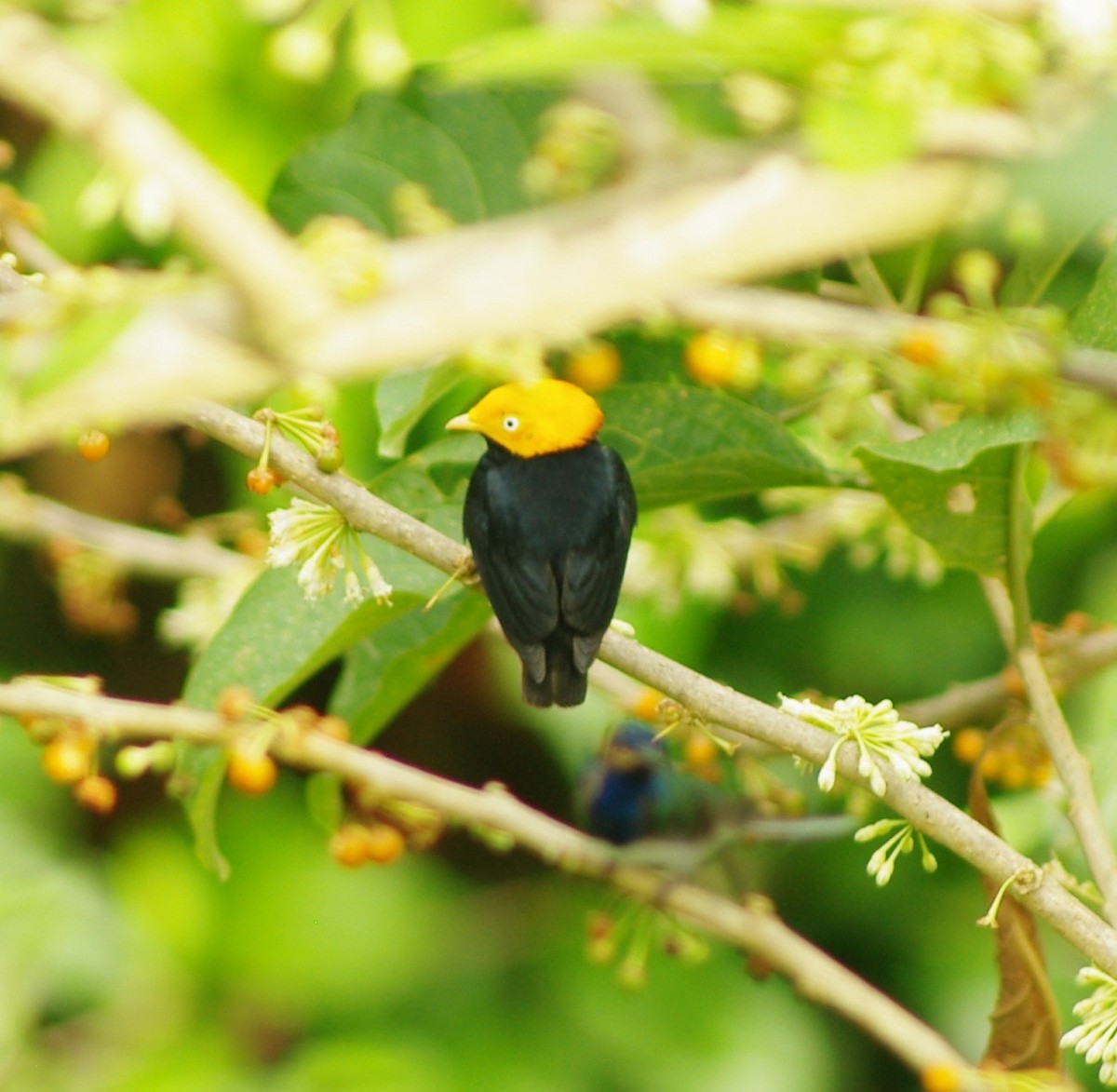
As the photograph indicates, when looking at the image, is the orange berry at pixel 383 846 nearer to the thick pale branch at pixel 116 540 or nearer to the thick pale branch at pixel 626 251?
the thick pale branch at pixel 116 540

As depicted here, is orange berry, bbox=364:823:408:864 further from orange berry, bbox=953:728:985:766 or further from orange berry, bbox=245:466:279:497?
orange berry, bbox=953:728:985:766

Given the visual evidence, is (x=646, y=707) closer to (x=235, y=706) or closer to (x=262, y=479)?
(x=235, y=706)

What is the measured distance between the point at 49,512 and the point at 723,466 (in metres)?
1.64

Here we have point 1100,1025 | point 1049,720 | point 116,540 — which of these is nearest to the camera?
point 1100,1025

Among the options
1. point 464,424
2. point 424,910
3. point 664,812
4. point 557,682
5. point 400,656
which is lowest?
point 424,910

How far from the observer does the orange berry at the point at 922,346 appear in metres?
1.43

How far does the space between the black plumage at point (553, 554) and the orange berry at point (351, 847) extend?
1.02 ft

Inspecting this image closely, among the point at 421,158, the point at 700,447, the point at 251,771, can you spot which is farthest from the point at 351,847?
the point at 421,158

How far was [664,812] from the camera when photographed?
9.18ft

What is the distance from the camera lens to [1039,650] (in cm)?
225

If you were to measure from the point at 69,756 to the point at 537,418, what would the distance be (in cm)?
94

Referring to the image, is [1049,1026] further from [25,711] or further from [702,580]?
[25,711]

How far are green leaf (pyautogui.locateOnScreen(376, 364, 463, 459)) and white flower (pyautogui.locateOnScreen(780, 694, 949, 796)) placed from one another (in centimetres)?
69

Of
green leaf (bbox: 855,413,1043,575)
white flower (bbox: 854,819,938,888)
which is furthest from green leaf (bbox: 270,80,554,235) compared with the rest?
white flower (bbox: 854,819,938,888)
